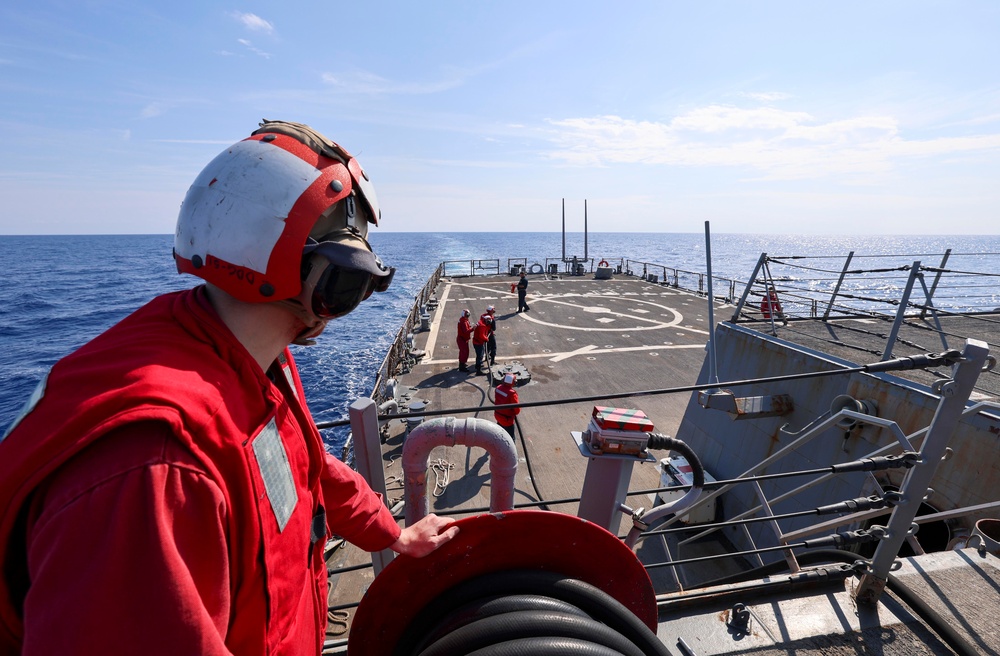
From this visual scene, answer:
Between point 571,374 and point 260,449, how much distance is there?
48.8 ft

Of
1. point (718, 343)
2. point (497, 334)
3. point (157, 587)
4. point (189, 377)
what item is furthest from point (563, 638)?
point (497, 334)

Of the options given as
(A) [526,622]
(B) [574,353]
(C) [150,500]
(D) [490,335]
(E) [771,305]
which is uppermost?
(C) [150,500]

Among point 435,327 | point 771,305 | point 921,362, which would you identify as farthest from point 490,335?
point 921,362

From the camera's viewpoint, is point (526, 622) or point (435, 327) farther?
point (435, 327)

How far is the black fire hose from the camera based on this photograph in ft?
6.24

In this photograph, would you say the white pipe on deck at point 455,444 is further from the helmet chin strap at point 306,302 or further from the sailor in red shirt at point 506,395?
the sailor in red shirt at point 506,395

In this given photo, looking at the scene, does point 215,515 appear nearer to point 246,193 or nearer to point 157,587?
point 157,587

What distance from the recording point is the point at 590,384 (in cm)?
1496

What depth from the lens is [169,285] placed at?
67250 mm

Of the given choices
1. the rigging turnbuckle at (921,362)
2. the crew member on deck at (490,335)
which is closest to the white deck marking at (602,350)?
the crew member on deck at (490,335)

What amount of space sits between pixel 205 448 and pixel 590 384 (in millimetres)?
14393

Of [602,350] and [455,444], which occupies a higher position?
[455,444]

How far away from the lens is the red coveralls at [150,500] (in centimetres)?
85

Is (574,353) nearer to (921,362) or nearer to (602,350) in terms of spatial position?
(602,350)
